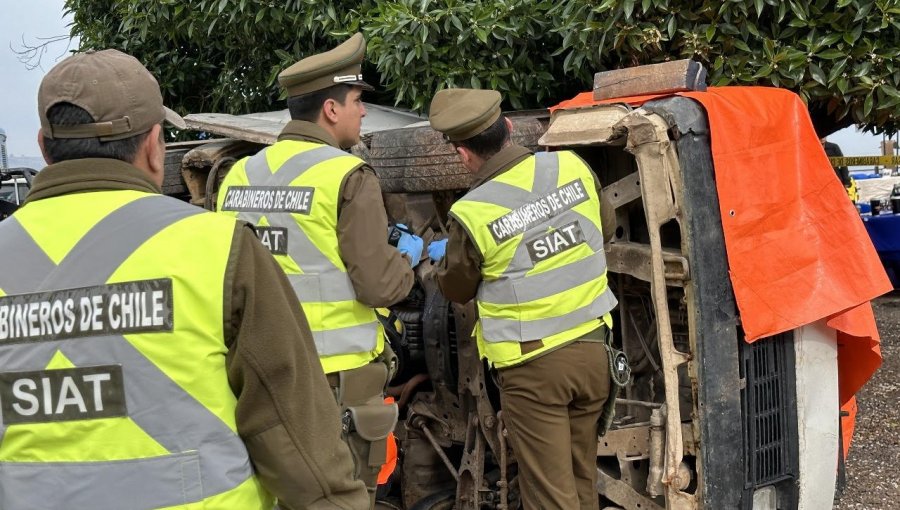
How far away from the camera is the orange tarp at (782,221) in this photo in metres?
3.77

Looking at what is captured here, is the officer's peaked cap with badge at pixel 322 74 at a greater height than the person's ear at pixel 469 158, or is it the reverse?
the officer's peaked cap with badge at pixel 322 74

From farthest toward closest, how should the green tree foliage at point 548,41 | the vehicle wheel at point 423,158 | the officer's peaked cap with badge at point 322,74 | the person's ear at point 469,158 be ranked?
the green tree foliage at point 548,41, the vehicle wheel at point 423,158, the person's ear at point 469,158, the officer's peaked cap with badge at point 322,74

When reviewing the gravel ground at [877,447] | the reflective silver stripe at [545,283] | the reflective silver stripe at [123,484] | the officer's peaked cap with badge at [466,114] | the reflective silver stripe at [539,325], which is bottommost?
the gravel ground at [877,447]

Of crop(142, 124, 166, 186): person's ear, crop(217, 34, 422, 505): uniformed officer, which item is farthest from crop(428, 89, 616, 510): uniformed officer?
crop(142, 124, 166, 186): person's ear

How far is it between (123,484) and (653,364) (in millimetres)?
2894

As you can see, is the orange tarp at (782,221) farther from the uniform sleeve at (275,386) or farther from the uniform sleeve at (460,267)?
the uniform sleeve at (275,386)

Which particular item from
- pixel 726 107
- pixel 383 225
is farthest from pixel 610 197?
pixel 383 225

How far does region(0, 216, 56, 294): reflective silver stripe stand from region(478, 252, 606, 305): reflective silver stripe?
2.17m

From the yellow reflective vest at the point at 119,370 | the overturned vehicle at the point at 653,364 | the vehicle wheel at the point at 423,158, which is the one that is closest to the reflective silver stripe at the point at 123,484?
the yellow reflective vest at the point at 119,370

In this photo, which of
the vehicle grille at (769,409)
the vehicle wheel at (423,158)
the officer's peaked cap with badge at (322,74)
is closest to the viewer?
the officer's peaked cap with badge at (322,74)

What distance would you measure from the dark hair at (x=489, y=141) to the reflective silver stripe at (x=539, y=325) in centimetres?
70

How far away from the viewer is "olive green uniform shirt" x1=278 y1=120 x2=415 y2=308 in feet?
11.1

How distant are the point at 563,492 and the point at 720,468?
2.09ft

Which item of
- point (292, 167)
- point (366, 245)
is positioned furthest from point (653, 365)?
point (292, 167)
